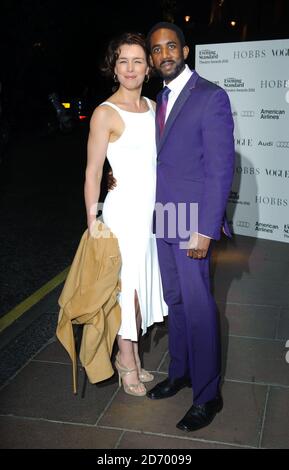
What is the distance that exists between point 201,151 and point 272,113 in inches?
147

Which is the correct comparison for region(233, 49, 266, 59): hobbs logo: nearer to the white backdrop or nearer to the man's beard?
the white backdrop

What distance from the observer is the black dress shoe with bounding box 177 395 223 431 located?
122 inches

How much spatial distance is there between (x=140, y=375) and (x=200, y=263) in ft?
3.47

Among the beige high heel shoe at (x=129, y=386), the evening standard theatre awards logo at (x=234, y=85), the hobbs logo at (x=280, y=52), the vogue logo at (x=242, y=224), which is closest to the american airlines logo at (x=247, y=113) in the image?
the evening standard theatre awards logo at (x=234, y=85)

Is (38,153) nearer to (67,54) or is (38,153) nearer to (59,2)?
(59,2)

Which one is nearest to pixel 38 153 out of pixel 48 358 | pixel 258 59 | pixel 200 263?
pixel 258 59

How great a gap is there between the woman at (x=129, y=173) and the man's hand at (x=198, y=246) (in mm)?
381

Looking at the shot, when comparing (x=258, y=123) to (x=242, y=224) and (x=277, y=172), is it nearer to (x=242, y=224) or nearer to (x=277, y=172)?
(x=277, y=172)

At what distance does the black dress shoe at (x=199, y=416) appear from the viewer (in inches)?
122

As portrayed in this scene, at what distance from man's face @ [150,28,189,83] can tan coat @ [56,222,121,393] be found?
3.19 feet

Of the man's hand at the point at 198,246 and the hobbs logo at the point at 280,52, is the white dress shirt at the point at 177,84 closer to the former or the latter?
the man's hand at the point at 198,246

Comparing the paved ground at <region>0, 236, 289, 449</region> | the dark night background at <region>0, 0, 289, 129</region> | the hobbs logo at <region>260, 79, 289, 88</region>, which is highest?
the dark night background at <region>0, 0, 289, 129</region>

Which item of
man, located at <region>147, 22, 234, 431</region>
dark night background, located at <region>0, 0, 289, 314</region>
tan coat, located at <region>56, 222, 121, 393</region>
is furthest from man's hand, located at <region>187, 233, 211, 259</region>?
dark night background, located at <region>0, 0, 289, 314</region>
